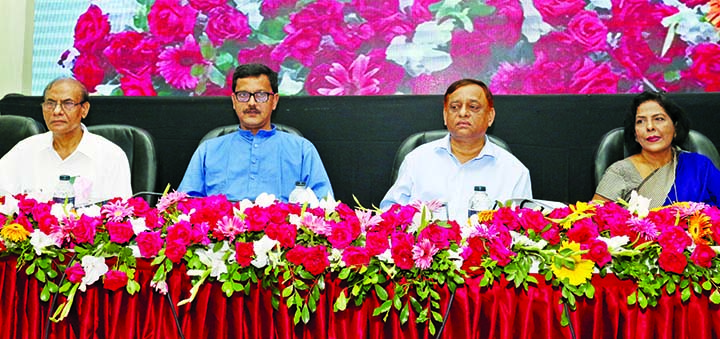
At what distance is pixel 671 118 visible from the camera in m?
2.45

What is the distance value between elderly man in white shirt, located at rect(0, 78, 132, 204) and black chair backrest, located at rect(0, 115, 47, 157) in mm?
215

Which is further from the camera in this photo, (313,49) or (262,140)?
(313,49)

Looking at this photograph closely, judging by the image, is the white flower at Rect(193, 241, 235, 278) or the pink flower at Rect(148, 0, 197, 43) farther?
the pink flower at Rect(148, 0, 197, 43)

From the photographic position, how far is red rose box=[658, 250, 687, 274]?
4.06 feet

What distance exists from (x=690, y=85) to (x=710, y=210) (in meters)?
1.79

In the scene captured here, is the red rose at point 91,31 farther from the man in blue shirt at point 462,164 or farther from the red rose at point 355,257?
the red rose at point 355,257

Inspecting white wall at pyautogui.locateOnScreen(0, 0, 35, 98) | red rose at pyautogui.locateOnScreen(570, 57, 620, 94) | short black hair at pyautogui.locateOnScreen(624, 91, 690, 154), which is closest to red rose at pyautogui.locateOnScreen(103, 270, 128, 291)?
short black hair at pyautogui.locateOnScreen(624, 91, 690, 154)

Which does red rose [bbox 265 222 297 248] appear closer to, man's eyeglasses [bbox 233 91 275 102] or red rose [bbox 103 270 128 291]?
red rose [bbox 103 270 128 291]

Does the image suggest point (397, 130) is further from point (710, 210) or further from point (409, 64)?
point (710, 210)

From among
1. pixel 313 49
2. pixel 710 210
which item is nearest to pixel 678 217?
pixel 710 210

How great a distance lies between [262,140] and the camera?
267 centimetres

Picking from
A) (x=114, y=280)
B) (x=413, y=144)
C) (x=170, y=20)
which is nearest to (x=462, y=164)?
(x=413, y=144)

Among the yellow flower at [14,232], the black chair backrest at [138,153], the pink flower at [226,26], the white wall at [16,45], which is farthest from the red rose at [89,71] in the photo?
the yellow flower at [14,232]

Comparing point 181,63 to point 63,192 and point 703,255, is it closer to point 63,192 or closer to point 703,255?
point 63,192
